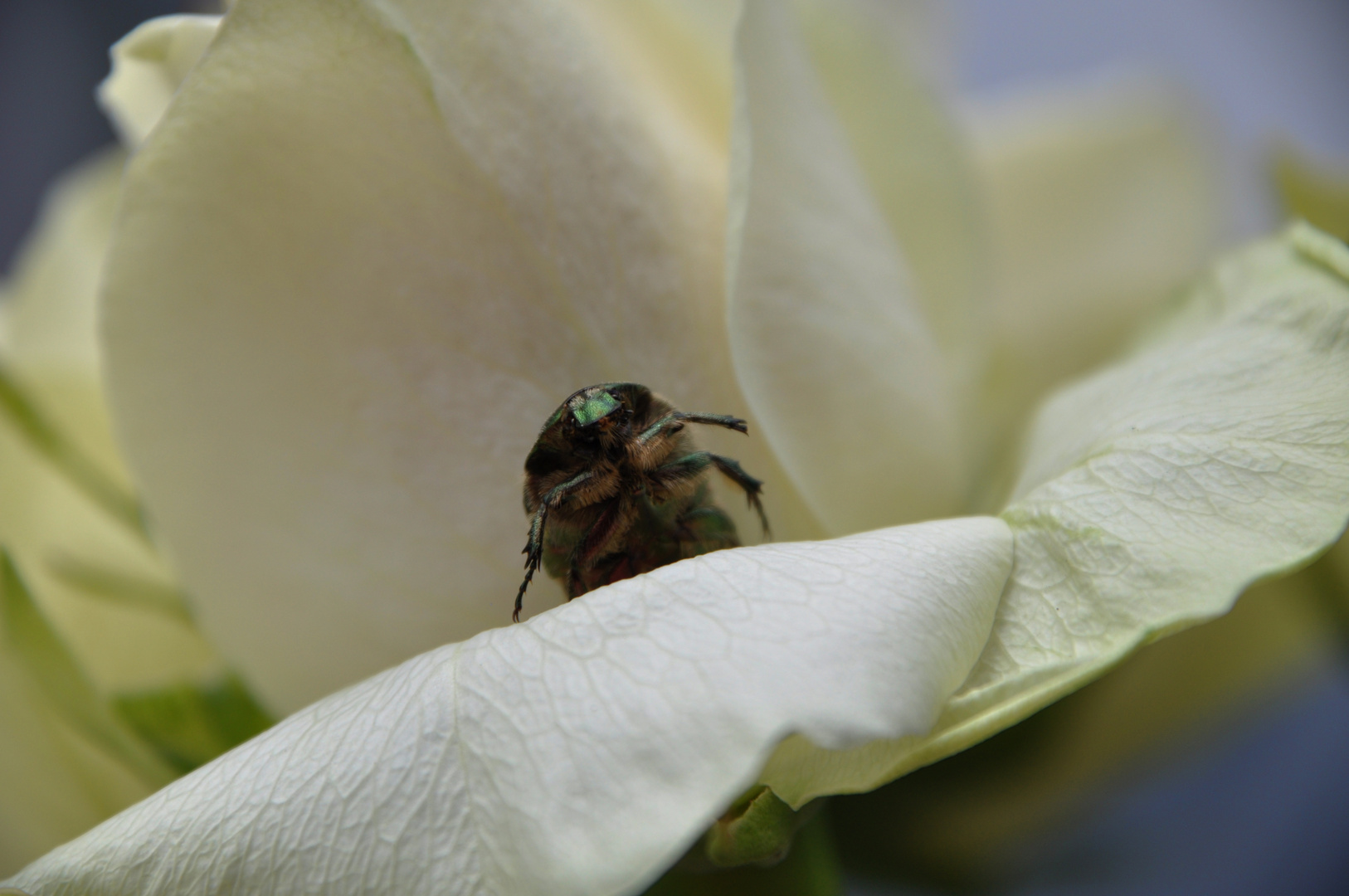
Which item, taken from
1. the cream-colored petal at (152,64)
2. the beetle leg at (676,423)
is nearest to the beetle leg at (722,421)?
the beetle leg at (676,423)

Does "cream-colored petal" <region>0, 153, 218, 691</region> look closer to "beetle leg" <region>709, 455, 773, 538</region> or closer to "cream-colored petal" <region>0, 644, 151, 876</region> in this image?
"cream-colored petal" <region>0, 644, 151, 876</region>

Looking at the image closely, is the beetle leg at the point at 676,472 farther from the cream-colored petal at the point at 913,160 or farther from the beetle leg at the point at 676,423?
the cream-colored petal at the point at 913,160

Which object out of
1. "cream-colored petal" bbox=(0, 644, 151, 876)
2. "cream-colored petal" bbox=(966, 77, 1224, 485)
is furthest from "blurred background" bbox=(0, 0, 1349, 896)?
"cream-colored petal" bbox=(0, 644, 151, 876)

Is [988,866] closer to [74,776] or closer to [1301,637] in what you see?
[1301,637]

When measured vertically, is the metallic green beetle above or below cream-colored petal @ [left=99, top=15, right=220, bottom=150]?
below

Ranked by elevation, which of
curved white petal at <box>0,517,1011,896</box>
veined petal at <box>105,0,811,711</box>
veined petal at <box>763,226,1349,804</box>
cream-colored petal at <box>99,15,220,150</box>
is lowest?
veined petal at <box>763,226,1349,804</box>

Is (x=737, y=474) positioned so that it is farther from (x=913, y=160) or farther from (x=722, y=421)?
(x=913, y=160)

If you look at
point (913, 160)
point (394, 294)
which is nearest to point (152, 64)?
point (394, 294)

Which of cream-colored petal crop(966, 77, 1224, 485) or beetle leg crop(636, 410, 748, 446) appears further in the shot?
cream-colored petal crop(966, 77, 1224, 485)
